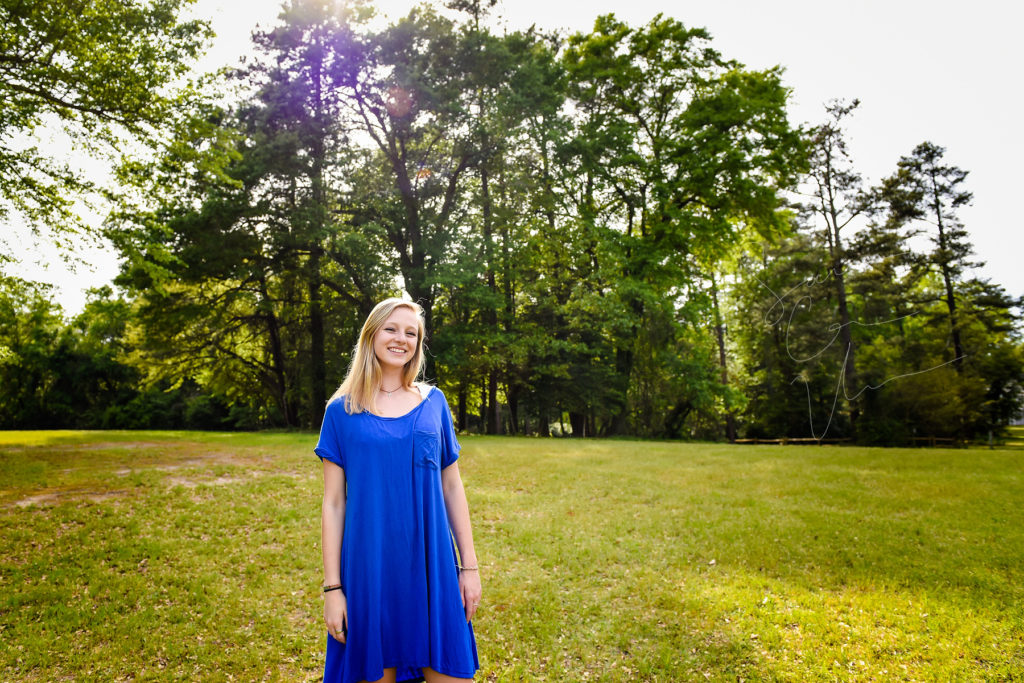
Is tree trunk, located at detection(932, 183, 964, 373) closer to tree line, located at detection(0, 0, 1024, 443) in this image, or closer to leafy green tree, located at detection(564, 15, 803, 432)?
tree line, located at detection(0, 0, 1024, 443)

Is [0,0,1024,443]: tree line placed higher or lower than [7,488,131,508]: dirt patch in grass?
higher

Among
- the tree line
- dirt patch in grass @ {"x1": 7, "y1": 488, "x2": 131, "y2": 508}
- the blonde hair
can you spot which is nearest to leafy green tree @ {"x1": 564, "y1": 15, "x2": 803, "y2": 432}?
the tree line

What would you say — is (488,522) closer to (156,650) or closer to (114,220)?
(156,650)

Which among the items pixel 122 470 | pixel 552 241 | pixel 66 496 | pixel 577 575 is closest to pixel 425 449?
pixel 577 575

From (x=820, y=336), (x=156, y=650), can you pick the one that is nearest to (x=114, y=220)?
(x=156, y=650)

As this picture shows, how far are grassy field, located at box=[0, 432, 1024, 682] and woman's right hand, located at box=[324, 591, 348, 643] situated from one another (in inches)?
118

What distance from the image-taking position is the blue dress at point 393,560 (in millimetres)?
2322

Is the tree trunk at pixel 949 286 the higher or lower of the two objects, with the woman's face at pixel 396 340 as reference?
higher

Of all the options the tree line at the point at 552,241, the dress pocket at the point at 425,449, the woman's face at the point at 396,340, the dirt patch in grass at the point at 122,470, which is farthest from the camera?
the tree line at the point at 552,241

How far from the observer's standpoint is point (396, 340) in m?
2.62

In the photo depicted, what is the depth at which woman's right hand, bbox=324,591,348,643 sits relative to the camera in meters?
2.26

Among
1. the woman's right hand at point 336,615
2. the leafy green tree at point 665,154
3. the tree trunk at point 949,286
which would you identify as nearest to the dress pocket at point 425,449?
the woman's right hand at point 336,615

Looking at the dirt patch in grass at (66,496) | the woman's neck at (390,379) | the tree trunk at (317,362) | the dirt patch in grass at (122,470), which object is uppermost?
the tree trunk at (317,362)

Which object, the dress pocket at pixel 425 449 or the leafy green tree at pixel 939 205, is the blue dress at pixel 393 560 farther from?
the leafy green tree at pixel 939 205
